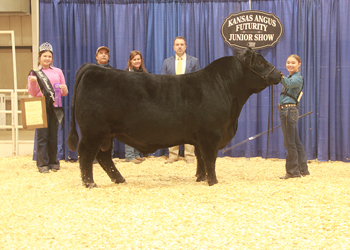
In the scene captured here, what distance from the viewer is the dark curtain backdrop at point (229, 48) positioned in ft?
16.7

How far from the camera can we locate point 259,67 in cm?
318

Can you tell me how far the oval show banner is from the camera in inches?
203

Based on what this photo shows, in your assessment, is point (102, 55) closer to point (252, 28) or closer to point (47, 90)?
point (47, 90)

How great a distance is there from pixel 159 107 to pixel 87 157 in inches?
30.6

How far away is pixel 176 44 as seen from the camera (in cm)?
468

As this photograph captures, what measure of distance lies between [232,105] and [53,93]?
2.28m

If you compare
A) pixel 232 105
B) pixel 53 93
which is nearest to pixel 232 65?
pixel 232 105

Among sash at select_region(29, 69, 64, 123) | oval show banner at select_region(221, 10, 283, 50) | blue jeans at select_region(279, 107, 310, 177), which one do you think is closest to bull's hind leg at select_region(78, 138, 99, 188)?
sash at select_region(29, 69, 64, 123)

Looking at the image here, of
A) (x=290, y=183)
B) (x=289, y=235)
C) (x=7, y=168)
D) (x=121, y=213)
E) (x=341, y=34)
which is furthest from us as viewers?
(x=341, y=34)

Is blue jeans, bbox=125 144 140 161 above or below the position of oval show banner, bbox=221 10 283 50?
below

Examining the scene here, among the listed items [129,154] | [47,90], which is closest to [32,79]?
[47,90]

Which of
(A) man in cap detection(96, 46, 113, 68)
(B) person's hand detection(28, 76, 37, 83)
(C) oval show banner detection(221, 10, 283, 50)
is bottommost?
(B) person's hand detection(28, 76, 37, 83)

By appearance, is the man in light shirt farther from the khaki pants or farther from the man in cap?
the man in cap

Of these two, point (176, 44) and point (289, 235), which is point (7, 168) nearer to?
point (176, 44)
